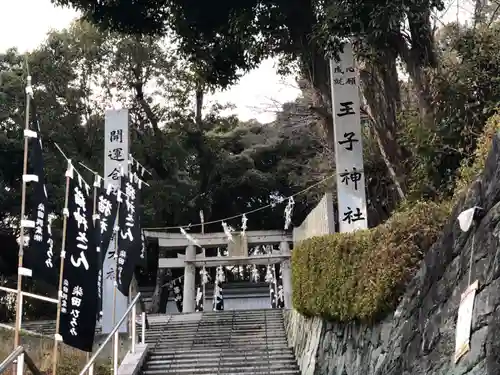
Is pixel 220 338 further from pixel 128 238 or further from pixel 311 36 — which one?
pixel 311 36

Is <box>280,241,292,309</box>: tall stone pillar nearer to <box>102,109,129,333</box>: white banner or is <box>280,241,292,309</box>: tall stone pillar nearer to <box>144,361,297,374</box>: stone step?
<box>102,109,129,333</box>: white banner

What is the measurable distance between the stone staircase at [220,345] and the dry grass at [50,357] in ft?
3.22

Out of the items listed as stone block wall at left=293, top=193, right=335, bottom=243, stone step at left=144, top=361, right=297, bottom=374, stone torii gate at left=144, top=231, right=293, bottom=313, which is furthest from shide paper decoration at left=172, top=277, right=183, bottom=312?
stone block wall at left=293, top=193, right=335, bottom=243

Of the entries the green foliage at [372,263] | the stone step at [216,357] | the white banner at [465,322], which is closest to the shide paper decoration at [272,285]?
the stone step at [216,357]

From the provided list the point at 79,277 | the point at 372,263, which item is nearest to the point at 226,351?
the point at 79,277

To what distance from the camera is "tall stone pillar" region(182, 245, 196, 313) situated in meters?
16.5

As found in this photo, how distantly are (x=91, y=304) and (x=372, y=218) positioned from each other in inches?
244

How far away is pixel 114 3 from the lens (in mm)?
11055

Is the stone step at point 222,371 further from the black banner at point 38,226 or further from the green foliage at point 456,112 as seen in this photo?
the green foliage at point 456,112

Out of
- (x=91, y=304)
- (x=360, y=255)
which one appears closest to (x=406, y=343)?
(x=360, y=255)

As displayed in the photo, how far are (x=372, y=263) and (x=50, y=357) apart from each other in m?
7.21

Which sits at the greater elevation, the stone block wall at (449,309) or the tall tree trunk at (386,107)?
the tall tree trunk at (386,107)

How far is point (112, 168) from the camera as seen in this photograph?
12805 millimetres

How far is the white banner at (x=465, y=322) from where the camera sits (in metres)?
3.04
